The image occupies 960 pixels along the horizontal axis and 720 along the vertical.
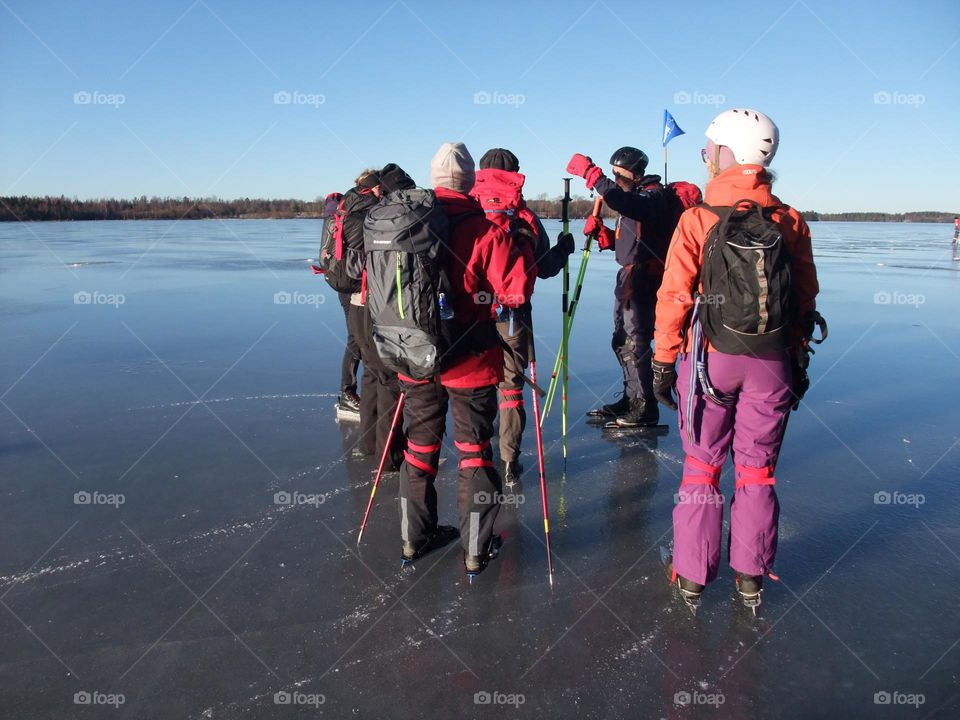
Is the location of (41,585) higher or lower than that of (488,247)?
lower

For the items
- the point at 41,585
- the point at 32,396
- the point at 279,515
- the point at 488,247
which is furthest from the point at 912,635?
the point at 32,396

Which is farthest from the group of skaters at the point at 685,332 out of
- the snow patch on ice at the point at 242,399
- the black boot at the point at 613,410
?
the snow patch on ice at the point at 242,399

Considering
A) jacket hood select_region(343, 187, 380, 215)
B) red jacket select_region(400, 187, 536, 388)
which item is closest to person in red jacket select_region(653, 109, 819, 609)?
red jacket select_region(400, 187, 536, 388)

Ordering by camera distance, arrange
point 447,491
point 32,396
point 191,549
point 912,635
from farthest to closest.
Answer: point 32,396 < point 447,491 < point 191,549 < point 912,635

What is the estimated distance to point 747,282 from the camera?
248 cm

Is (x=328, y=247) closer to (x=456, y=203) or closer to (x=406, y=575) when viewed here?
(x=456, y=203)

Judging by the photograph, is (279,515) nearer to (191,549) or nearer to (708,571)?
(191,549)

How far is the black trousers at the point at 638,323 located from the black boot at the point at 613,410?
0.72 feet

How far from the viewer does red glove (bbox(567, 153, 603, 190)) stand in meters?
3.79

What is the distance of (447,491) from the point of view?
3869 millimetres

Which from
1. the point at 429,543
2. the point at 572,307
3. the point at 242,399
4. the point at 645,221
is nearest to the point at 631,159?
the point at 645,221

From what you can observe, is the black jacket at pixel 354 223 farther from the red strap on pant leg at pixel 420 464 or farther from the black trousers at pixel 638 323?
the black trousers at pixel 638 323

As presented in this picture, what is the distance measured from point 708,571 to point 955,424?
349cm

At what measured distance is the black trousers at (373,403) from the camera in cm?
394
